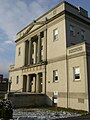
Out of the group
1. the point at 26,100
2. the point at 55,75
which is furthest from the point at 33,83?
the point at 55,75

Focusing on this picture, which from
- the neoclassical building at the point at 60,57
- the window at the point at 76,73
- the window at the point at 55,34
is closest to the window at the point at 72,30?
the neoclassical building at the point at 60,57

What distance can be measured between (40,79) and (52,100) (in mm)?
4914

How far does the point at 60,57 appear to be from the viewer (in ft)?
75.4

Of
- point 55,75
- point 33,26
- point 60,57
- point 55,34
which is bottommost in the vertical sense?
point 55,75

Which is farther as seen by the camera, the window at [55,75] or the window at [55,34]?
the window at [55,34]

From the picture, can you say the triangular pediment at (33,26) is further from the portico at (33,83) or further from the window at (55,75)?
the window at (55,75)

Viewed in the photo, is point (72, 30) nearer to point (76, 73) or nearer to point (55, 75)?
point (55, 75)

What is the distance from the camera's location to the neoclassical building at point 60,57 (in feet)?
64.4

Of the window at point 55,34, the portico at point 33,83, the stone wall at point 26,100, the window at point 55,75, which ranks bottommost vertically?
the stone wall at point 26,100

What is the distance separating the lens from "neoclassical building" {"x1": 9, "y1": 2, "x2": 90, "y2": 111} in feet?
64.4

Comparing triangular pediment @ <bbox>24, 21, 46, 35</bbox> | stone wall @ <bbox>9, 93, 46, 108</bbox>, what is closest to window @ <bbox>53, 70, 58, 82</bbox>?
stone wall @ <bbox>9, 93, 46, 108</bbox>

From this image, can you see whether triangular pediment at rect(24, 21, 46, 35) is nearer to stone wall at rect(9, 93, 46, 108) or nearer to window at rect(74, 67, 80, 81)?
window at rect(74, 67, 80, 81)

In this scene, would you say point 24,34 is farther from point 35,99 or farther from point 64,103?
point 64,103

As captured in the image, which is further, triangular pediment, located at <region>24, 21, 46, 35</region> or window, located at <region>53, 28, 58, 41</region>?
triangular pediment, located at <region>24, 21, 46, 35</region>
